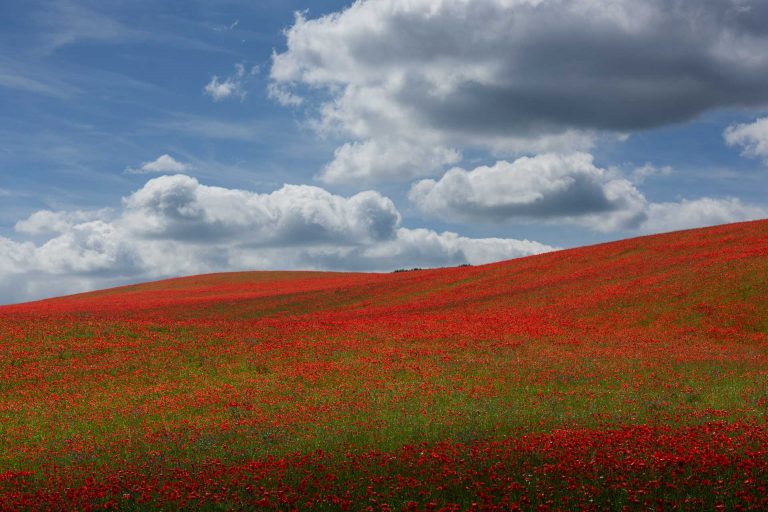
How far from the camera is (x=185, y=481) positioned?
13586 millimetres

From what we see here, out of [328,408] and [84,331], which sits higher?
[84,331]

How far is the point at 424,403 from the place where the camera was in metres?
22.1

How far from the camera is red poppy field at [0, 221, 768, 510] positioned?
12.6m

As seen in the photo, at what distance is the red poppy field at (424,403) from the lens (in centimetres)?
1258

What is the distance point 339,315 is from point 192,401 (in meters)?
29.8

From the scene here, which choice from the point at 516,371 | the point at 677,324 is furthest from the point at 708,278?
the point at 516,371

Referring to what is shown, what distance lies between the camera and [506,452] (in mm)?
14812

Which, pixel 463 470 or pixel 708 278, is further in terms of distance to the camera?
pixel 708 278

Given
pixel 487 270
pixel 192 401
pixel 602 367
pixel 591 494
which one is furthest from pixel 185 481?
pixel 487 270

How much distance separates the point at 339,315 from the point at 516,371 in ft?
90.9

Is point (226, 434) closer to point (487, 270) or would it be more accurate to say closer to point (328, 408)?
point (328, 408)

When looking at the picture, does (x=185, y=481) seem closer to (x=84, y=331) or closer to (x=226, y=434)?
(x=226, y=434)

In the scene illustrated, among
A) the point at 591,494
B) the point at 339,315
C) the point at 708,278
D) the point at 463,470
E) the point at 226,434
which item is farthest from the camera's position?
the point at 339,315

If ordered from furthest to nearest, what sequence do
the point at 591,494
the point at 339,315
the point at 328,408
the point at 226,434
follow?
the point at 339,315 < the point at 328,408 < the point at 226,434 < the point at 591,494
